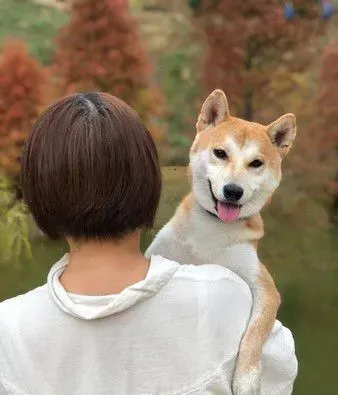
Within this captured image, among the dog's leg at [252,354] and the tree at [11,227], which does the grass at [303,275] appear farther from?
the dog's leg at [252,354]

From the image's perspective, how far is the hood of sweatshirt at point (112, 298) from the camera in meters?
0.64

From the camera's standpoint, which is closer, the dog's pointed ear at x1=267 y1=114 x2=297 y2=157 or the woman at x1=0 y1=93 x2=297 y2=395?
the woman at x1=0 y1=93 x2=297 y2=395

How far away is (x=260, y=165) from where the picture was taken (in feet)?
3.54

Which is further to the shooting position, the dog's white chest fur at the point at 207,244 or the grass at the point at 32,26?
the grass at the point at 32,26

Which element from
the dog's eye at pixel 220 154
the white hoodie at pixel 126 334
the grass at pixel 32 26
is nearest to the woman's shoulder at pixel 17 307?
the white hoodie at pixel 126 334

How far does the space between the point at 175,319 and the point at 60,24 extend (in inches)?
69.4

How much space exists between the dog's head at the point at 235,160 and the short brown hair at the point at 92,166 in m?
0.39

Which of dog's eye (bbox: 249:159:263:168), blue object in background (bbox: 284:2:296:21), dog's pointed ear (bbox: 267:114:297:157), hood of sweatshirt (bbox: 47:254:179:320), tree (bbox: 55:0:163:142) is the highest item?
hood of sweatshirt (bbox: 47:254:179:320)

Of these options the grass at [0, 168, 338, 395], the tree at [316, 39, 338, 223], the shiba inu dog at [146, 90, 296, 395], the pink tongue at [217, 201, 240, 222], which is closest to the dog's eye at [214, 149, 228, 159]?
the shiba inu dog at [146, 90, 296, 395]

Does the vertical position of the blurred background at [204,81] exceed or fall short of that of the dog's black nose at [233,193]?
it falls short

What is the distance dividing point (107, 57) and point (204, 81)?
12.3 inches

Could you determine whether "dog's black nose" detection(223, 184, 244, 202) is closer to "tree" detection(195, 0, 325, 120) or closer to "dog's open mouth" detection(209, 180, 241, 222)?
"dog's open mouth" detection(209, 180, 241, 222)

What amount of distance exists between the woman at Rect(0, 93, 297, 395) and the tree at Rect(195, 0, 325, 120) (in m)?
1.63

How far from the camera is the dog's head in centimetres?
103
